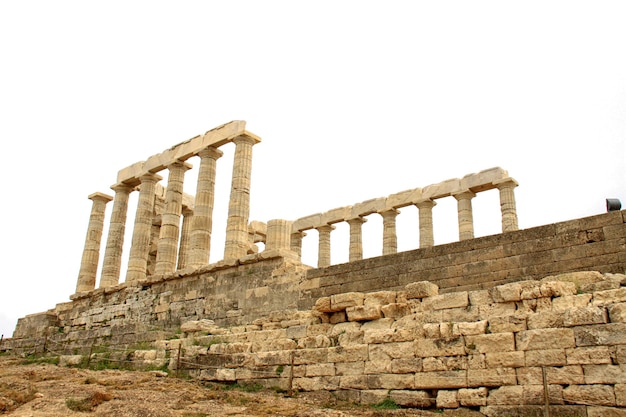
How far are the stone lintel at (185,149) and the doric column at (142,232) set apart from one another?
59 cm

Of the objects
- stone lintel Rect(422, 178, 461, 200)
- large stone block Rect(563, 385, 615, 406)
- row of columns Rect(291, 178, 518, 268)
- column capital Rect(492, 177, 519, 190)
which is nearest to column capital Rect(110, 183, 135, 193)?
row of columns Rect(291, 178, 518, 268)

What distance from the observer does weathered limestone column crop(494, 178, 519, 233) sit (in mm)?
24312

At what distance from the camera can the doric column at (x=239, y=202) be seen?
21.9 m

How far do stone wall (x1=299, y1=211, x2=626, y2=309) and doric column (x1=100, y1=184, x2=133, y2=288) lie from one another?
553 inches

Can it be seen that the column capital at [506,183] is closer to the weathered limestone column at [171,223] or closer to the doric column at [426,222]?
the doric column at [426,222]

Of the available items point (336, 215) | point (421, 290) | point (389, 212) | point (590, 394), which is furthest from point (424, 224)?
point (590, 394)

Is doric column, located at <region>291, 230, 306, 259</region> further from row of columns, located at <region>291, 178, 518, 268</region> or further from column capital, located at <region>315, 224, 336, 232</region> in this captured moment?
column capital, located at <region>315, 224, 336, 232</region>

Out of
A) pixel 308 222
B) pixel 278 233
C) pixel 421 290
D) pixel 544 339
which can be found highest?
pixel 308 222

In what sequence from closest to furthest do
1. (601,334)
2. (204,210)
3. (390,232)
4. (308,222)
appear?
(601,334) → (204,210) → (390,232) → (308,222)

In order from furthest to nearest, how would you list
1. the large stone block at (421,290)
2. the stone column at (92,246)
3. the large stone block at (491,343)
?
the stone column at (92,246)
the large stone block at (421,290)
the large stone block at (491,343)

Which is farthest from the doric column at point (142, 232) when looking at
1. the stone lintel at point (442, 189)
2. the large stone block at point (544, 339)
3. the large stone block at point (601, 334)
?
the large stone block at point (601, 334)

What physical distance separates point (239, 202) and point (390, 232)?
351 inches

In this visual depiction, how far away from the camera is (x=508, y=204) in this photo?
2434 cm

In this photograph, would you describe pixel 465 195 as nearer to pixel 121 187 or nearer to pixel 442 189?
pixel 442 189
